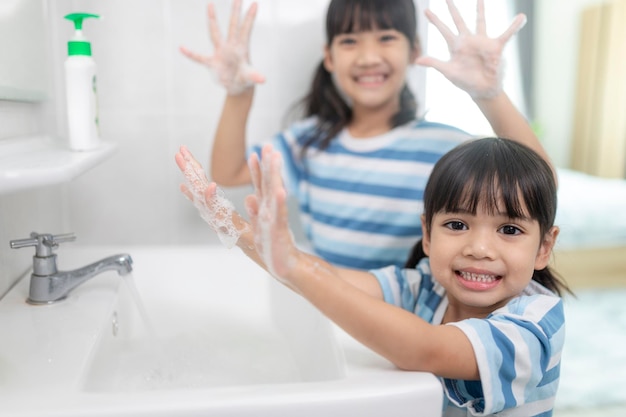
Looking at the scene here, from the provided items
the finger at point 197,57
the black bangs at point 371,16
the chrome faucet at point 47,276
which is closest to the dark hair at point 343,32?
the black bangs at point 371,16

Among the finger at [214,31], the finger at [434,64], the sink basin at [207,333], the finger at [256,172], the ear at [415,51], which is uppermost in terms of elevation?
the finger at [214,31]

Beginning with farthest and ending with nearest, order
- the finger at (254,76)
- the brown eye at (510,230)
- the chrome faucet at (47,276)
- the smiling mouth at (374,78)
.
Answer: the smiling mouth at (374,78) < the finger at (254,76) < the chrome faucet at (47,276) < the brown eye at (510,230)

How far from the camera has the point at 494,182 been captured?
75 cm

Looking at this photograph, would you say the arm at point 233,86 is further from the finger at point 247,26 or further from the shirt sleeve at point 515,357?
the shirt sleeve at point 515,357

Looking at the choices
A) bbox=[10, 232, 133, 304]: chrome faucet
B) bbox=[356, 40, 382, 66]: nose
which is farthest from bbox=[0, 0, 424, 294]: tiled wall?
bbox=[10, 232, 133, 304]: chrome faucet

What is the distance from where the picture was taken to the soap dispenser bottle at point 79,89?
0.95 meters

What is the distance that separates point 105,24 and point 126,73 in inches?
4.2

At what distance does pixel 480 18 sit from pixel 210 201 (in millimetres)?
537

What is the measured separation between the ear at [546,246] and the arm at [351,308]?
201 mm

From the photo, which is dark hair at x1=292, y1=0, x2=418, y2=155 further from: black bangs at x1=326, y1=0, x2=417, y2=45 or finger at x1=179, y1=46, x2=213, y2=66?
finger at x1=179, y1=46, x2=213, y2=66

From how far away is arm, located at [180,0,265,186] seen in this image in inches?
44.6

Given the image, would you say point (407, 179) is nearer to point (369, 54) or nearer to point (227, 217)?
point (369, 54)

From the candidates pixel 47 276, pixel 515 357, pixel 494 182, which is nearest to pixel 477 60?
pixel 494 182

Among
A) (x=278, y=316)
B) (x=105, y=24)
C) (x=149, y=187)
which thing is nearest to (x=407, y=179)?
(x=278, y=316)
